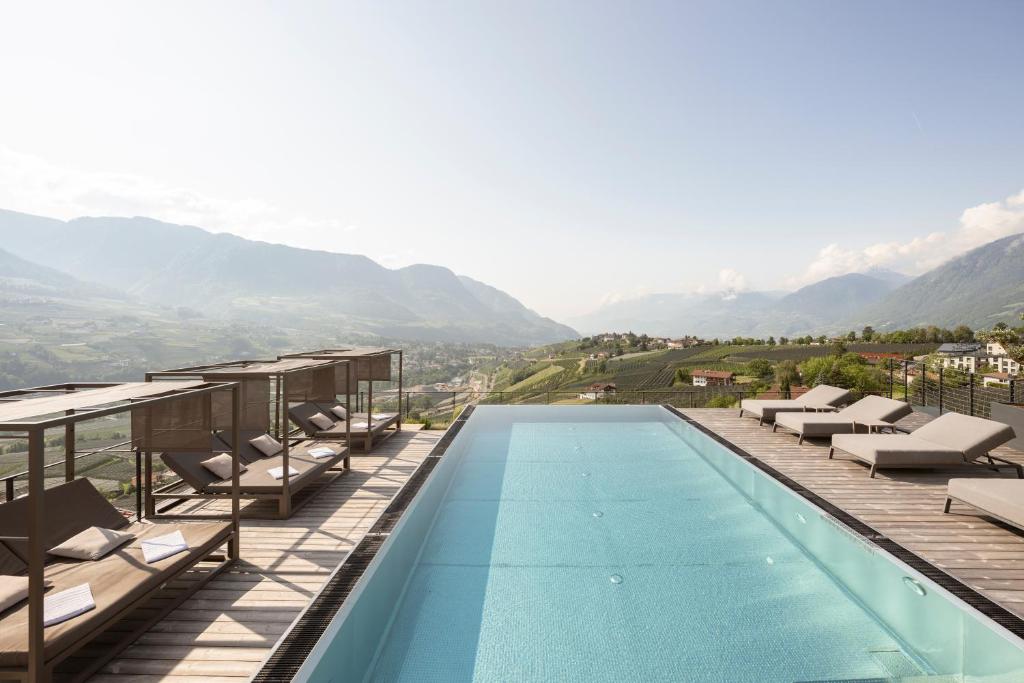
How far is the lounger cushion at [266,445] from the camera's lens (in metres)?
4.95

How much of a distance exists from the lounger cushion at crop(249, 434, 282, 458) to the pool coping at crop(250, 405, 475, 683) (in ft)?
6.70

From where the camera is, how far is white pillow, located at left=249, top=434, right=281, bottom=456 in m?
4.95

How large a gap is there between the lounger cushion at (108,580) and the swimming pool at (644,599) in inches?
38.5

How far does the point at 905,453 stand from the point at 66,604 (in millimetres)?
6562

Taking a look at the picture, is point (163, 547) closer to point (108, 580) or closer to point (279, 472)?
point (108, 580)

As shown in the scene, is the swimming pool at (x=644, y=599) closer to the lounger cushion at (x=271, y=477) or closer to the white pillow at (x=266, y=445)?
the lounger cushion at (x=271, y=477)

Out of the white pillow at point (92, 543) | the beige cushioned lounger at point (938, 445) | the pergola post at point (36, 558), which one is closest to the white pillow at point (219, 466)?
the white pillow at point (92, 543)

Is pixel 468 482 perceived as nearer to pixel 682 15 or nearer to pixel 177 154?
pixel 682 15

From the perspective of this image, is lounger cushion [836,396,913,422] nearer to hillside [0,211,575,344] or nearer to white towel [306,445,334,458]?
white towel [306,445,334,458]

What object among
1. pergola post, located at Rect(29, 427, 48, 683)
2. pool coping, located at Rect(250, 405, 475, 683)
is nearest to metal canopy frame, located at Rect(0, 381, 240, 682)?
pergola post, located at Rect(29, 427, 48, 683)

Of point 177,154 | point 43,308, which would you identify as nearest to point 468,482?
point 177,154

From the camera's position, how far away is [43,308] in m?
85.9

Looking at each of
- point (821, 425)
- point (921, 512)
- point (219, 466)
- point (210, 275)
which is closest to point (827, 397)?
point (821, 425)

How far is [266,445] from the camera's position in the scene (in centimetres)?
504
